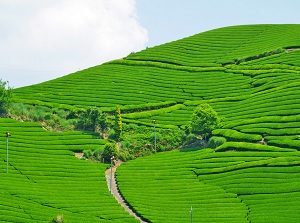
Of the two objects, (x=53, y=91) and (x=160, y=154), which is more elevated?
(x=53, y=91)

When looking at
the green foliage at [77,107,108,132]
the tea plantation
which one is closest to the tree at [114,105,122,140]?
the green foliage at [77,107,108,132]

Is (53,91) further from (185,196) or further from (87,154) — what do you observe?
(185,196)

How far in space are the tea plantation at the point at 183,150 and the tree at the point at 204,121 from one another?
7.32 feet

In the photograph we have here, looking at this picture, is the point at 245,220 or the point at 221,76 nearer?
the point at 245,220

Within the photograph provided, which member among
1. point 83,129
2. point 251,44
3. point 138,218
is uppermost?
point 251,44

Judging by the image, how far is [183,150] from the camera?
131625 millimetres

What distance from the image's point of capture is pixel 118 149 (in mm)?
131500

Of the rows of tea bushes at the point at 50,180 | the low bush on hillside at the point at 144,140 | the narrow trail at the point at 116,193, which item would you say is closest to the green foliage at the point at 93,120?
the low bush on hillside at the point at 144,140

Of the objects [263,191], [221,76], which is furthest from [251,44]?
[263,191]

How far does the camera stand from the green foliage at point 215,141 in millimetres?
129375

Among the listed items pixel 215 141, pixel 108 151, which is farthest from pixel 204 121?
pixel 108 151

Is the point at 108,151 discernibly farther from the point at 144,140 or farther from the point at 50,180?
the point at 50,180

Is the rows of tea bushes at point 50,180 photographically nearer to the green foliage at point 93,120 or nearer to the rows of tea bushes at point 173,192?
the rows of tea bushes at point 173,192

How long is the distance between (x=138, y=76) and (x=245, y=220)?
70616 millimetres
